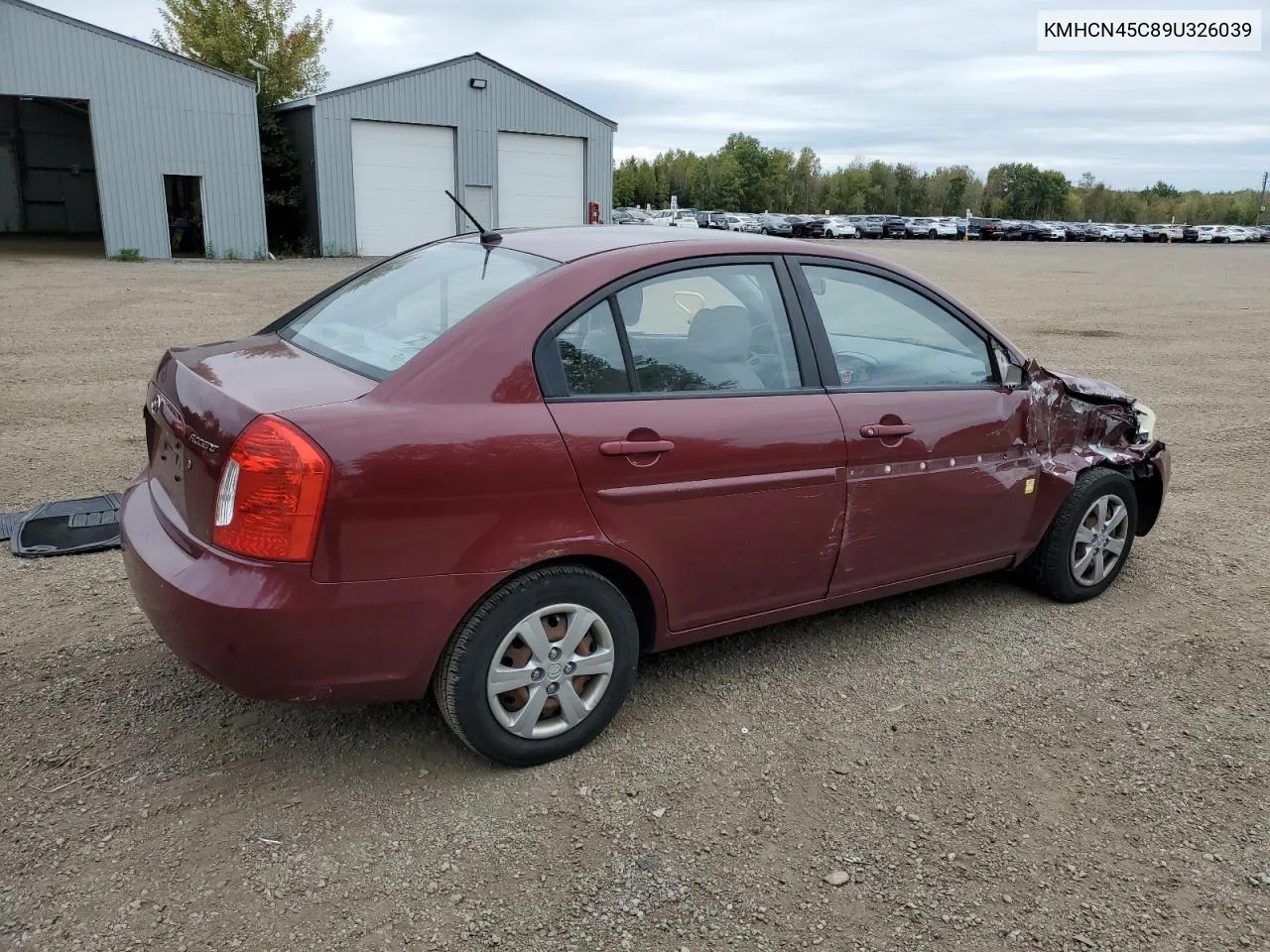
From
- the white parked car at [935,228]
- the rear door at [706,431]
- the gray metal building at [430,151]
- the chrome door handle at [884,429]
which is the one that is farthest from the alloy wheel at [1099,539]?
the white parked car at [935,228]

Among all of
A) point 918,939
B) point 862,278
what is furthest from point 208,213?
point 918,939

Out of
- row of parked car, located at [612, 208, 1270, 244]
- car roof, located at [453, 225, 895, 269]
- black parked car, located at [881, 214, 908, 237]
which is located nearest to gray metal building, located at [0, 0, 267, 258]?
row of parked car, located at [612, 208, 1270, 244]

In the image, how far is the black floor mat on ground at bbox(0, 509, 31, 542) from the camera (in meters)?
4.91

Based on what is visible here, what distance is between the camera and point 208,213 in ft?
86.9

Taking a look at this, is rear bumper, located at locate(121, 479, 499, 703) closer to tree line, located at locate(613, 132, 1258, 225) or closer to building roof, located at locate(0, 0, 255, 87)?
building roof, located at locate(0, 0, 255, 87)

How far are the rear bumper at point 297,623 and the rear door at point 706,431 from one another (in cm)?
57

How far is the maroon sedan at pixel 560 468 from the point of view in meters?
2.68

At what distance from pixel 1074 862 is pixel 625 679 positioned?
54.7 inches

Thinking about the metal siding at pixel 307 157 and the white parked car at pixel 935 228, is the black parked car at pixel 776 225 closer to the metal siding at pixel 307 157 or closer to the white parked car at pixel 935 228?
the white parked car at pixel 935 228

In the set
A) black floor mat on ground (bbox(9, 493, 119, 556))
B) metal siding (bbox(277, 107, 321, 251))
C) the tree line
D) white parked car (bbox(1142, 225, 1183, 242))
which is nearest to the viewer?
black floor mat on ground (bbox(9, 493, 119, 556))

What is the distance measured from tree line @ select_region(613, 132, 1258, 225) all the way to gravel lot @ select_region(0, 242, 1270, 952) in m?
96.4

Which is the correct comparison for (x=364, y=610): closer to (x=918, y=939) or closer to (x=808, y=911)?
(x=808, y=911)

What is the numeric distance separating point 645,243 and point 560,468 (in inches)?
37.8

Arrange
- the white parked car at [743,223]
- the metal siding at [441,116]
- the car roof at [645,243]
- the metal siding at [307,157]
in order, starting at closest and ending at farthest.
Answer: the car roof at [645,243] → the metal siding at [441,116] → the metal siding at [307,157] → the white parked car at [743,223]
